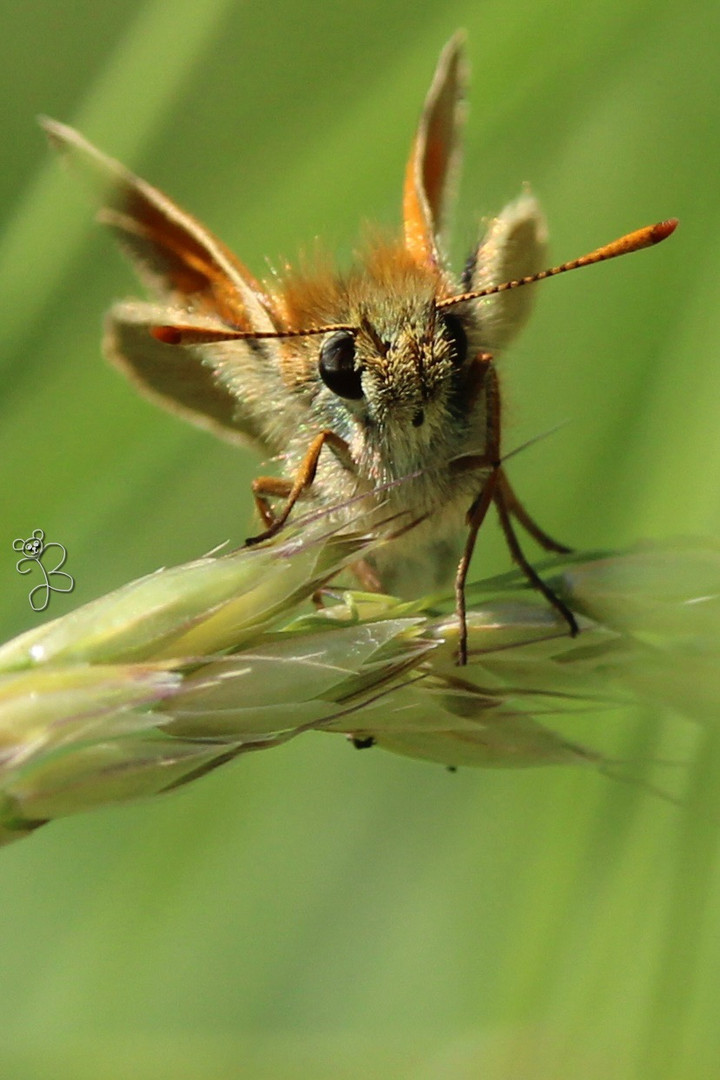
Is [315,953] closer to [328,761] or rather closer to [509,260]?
[328,761]

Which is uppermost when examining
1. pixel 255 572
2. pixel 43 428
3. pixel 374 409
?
pixel 43 428

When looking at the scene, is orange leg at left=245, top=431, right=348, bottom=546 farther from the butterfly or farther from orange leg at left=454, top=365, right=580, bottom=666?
orange leg at left=454, top=365, right=580, bottom=666

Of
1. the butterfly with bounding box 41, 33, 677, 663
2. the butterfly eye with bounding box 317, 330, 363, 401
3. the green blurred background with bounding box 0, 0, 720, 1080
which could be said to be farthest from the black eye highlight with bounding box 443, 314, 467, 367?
the green blurred background with bounding box 0, 0, 720, 1080

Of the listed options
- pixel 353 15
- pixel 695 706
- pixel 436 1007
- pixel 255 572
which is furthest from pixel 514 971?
pixel 353 15

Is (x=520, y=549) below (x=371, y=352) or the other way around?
below

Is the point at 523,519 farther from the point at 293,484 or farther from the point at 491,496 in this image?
the point at 293,484

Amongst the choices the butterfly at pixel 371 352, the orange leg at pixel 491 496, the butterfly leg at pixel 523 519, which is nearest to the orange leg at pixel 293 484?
the butterfly at pixel 371 352

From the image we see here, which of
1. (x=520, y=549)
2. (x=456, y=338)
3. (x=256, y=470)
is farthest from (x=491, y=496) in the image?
(x=256, y=470)
